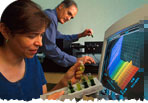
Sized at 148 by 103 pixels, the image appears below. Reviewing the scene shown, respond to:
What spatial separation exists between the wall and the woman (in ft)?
4.76

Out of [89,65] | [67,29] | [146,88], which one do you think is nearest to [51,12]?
[89,65]

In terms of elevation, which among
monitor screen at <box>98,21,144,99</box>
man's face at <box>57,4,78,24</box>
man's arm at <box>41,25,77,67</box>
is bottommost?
man's arm at <box>41,25,77,67</box>

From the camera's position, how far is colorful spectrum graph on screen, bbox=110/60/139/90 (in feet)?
1.13

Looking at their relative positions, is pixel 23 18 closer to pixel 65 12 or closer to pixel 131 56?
pixel 131 56

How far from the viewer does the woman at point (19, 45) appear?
541 millimetres

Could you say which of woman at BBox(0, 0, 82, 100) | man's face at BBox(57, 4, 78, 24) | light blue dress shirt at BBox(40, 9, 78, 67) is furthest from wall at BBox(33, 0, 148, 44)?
woman at BBox(0, 0, 82, 100)

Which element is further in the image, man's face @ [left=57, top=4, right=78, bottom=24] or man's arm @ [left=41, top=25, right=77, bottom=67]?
man's face @ [left=57, top=4, right=78, bottom=24]

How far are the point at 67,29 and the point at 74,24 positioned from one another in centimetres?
12

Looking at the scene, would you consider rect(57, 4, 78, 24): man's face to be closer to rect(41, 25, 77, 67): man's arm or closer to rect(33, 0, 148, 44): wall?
rect(41, 25, 77, 67): man's arm

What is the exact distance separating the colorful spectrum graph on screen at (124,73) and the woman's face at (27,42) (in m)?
0.29

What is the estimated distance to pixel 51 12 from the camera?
135 centimetres

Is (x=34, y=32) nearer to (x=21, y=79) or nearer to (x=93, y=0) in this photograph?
(x=21, y=79)

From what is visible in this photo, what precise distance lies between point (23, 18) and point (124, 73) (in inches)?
15.7

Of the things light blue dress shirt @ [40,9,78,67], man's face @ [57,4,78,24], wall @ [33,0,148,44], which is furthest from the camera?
wall @ [33,0,148,44]
